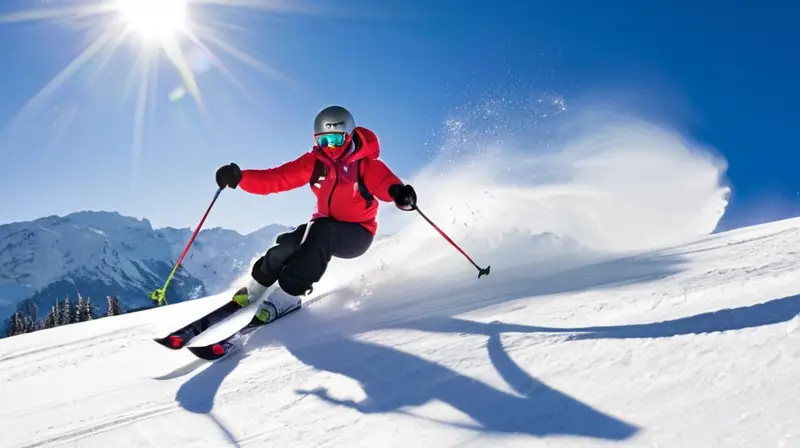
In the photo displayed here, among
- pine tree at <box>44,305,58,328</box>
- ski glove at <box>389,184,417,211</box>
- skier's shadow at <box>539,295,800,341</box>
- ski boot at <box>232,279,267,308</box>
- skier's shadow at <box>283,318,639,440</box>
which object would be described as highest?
pine tree at <box>44,305,58,328</box>

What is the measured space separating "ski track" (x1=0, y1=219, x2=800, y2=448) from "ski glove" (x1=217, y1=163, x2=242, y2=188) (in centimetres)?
160

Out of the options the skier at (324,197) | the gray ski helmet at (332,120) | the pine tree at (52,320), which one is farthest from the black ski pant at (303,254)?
the pine tree at (52,320)

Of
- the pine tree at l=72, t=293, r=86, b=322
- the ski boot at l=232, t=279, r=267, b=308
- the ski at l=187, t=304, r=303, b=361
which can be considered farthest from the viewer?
the pine tree at l=72, t=293, r=86, b=322

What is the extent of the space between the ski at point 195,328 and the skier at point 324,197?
90 mm

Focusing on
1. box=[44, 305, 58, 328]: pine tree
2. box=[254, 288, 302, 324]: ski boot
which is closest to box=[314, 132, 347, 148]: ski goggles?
box=[254, 288, 302, 324]: ski boot

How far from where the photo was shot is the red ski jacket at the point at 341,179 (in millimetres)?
4984

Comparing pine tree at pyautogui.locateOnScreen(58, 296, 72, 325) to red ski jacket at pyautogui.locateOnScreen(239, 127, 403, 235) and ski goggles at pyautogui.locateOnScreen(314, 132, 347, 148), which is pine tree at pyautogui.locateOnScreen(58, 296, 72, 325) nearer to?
red ski jacket at pyautogui.locateOnScreen(239, 127, 403, 235)

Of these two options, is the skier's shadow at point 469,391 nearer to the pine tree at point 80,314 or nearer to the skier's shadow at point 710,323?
the skier's shadow at point 710,323

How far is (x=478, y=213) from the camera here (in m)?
7.38

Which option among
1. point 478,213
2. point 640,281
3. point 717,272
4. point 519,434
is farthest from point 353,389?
point 478,213

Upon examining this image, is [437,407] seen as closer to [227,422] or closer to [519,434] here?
[519,434]

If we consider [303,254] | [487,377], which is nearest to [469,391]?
[487,377]

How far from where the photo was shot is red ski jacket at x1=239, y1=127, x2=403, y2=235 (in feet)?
16.4

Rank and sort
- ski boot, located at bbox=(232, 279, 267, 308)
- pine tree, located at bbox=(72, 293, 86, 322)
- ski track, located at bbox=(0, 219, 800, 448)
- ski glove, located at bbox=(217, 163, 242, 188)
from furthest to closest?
1. pine tree, located at bbox=(72, 293, 86, 322)
2. ski glove, located at bbox=(217, 163, 242, 188)
3. ski boot, located at bbox=(232, 279, 267, 308)
4. ski track, located at bbox=(0, 219, 800, 448)
